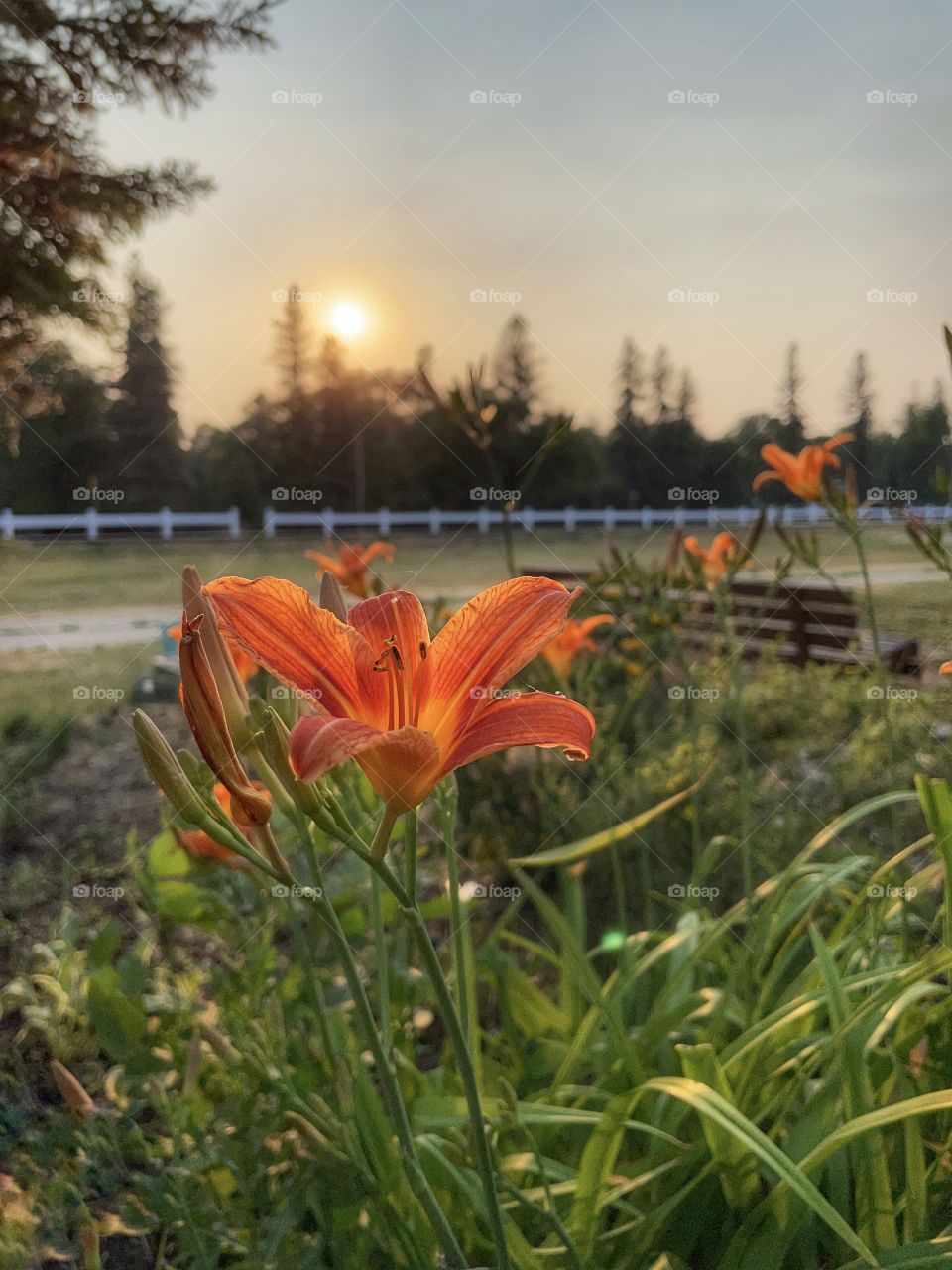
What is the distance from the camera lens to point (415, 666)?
0.61 meters

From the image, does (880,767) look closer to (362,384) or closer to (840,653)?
(840,653)

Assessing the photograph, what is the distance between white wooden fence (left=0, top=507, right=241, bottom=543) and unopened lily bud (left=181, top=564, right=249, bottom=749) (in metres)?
5.67

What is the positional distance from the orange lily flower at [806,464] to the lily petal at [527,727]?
3.98 feet

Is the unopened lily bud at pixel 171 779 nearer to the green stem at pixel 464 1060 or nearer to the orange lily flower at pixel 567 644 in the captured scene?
the green stem at pixel 464 1060

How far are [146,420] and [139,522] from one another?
7.05 feet

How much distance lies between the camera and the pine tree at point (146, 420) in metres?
5.37

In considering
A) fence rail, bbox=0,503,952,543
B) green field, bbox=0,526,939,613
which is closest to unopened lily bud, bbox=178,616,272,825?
green field, bbox=0,526,939,613

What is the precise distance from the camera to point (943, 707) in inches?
84.0

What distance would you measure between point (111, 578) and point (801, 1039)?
18.5ft

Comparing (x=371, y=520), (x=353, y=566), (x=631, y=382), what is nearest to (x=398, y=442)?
(x=371, y=520)

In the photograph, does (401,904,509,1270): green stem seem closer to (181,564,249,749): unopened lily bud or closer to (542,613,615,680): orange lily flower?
(181,564,249,749): unopened lily bud

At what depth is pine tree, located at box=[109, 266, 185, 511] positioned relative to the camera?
5.37 m

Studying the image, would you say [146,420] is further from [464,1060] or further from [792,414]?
[464,1060]

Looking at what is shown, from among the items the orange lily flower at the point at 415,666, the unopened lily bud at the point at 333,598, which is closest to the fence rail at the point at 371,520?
the unopened lily bud at the point at 333,598
